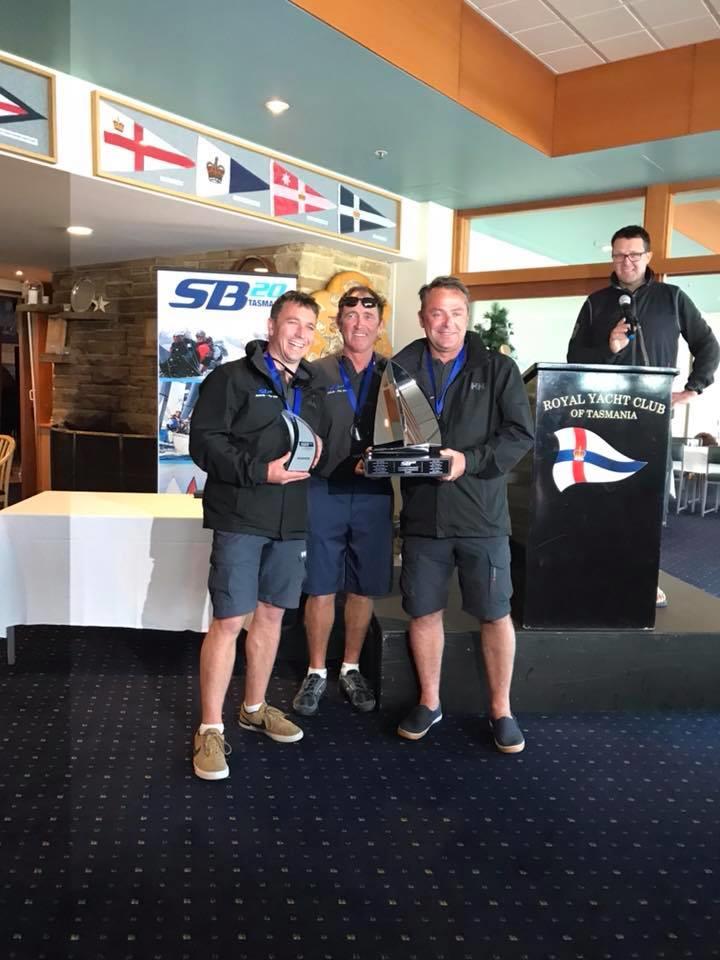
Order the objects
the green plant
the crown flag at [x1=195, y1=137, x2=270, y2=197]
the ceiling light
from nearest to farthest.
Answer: the crown flag at [x1=195, y1=137, x2=270, y2=197]
the ceiling light
the green plant

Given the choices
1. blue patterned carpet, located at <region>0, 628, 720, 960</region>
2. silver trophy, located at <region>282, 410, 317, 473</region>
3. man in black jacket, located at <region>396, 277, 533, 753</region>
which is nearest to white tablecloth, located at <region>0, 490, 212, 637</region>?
blue patterned carpet, located at <region>0, 628, 720, 960</region>

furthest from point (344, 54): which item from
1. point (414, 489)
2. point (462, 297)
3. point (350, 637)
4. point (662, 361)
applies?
Result: point (350, 637)

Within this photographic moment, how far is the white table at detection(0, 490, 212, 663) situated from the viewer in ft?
10.9

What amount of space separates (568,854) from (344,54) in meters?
3.54

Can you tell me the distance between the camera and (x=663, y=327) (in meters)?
3.18

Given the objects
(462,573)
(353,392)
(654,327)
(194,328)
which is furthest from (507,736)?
(194,328)

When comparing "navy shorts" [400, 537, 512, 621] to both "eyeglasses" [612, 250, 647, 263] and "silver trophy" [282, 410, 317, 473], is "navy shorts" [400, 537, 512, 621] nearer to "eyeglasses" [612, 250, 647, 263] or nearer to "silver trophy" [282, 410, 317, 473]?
"silver trophy" [282, 410, 317, 473]

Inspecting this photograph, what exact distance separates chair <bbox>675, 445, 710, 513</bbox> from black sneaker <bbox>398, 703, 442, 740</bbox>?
254 inches

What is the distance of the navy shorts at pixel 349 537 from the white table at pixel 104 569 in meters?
0.64

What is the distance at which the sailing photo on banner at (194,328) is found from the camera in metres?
4.33

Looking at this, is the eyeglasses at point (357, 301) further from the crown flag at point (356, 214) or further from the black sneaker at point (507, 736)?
the crown flag at point (356, 214)

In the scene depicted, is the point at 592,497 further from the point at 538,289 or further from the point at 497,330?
the point at 538,289

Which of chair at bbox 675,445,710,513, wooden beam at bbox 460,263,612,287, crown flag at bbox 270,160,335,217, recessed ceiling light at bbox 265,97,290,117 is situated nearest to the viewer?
recessed ceiling light at bbox 265,97,290,117

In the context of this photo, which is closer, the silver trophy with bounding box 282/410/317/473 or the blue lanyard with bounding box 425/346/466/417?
the silver trophy with bounding box 282/410/317/473
